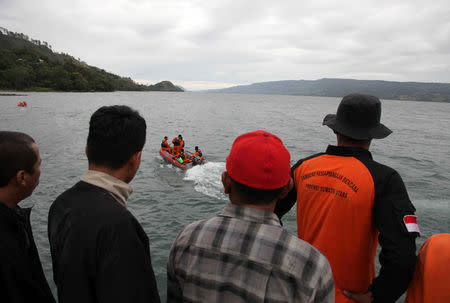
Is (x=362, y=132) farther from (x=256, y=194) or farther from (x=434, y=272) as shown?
(x=256, y=194)

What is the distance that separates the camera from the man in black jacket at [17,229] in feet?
5.89

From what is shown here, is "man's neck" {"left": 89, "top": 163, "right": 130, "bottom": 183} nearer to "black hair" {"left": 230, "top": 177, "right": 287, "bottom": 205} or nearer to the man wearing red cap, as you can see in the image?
the man wearing red cap

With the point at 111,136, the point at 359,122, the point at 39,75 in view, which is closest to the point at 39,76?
the point at 39,75

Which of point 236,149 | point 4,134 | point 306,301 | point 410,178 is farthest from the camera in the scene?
point 410,178

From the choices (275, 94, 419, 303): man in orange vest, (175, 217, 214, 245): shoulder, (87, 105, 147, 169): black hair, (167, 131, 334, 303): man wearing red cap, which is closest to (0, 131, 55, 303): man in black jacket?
(87, 105, 147, 169): black hair

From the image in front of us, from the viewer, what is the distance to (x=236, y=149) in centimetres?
151

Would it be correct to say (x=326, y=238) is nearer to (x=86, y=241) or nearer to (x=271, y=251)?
(x=271, y=251)

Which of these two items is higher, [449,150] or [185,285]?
[185,285]

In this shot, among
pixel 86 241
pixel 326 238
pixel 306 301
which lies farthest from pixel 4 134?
pixel 326 238

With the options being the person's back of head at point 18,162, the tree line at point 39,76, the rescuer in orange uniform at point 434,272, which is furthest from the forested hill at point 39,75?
the rescuer in orange uniform at point 434,272

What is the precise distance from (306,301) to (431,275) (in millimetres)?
1078

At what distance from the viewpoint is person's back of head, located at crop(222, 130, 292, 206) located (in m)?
1.43

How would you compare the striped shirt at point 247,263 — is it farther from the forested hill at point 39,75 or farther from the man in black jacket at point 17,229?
the forested hill at point 39,75

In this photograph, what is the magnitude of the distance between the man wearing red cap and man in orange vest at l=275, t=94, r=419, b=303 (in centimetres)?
74
